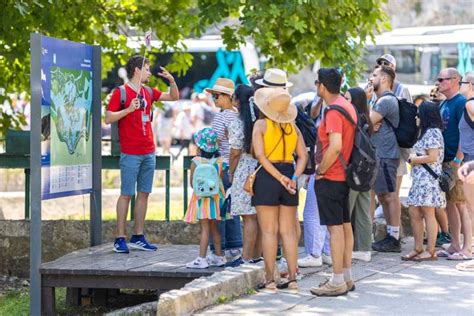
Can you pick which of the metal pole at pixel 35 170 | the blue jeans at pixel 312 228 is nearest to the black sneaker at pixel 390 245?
the blue jeans at pixel 312 228

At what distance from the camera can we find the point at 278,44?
15656mm

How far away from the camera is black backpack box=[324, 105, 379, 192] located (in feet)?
31.6

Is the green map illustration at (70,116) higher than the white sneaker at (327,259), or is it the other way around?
the green map illustration at (70,116)

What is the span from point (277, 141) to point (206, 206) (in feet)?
4.43

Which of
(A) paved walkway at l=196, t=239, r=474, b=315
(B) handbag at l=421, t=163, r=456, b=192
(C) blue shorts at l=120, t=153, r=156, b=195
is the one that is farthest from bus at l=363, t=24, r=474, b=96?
(A) paved walkway at l=196, t=239, r=474, b=315

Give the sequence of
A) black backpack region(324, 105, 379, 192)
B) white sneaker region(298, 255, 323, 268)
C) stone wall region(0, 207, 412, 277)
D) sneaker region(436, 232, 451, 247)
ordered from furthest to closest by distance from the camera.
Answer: stone wall region(0, 207, 412, 277) → sneaker region(436, 232, 451, 247) → white sneaker region(298, 255, 323, 268) → black backpack region(324, 105, 379, 192)

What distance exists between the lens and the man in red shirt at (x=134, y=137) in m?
12.0

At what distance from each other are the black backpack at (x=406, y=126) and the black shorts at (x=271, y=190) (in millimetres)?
2532

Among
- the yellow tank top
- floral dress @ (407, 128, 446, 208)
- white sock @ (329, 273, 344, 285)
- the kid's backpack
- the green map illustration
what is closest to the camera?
white sock @ (329, 273, 344, 285)

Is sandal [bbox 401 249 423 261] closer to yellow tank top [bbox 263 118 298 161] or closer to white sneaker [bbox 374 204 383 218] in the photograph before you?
white sneaker [bbox 374 204 383 218]

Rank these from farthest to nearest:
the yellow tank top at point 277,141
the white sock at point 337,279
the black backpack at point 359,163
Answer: the yellow tank top at point 277,141, the white sock at point 337,279, the black backpack at point 359,163

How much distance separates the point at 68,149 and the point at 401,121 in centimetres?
330

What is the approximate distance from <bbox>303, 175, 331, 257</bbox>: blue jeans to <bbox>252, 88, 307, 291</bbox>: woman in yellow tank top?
4.78ft

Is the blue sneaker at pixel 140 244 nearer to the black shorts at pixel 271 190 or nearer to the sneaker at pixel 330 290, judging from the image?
the black shorts at pixel 271 190
